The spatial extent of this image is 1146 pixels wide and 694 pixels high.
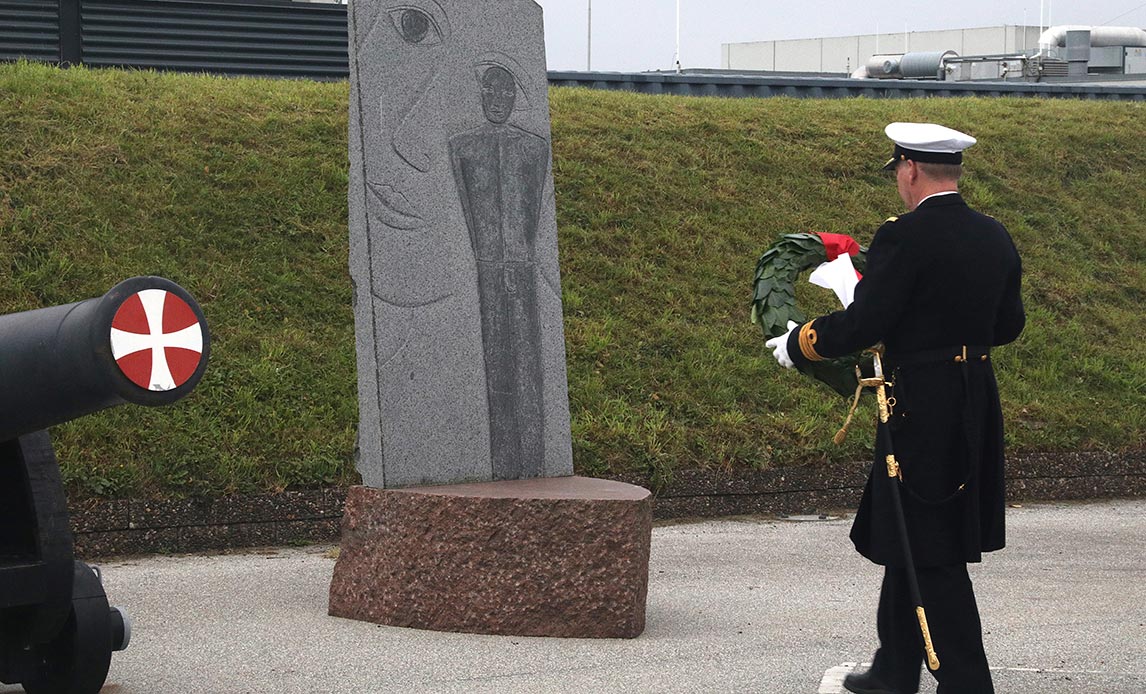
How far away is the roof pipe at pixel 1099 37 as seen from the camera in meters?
37.1

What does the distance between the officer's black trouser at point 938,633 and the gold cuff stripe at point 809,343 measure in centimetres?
72

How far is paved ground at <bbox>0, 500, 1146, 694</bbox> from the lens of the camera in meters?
5.12

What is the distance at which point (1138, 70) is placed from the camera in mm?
36438

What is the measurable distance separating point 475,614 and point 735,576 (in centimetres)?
172

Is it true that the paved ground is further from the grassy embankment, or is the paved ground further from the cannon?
the grassy embankment

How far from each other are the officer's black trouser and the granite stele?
1260 mm

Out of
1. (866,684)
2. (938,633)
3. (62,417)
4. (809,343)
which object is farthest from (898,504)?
(62,417)

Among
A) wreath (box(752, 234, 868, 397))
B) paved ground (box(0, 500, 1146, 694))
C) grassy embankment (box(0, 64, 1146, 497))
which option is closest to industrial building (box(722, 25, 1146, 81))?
grassy embankment (box(0, 64, 1146, 497))

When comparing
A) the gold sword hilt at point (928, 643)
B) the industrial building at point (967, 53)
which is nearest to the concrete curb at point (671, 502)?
the gold sword hilt at point (928, 643)

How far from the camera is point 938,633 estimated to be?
14.8 ft

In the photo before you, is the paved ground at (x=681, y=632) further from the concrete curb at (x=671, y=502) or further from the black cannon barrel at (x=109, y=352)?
the black cannon barrel at (x=109, y=352)

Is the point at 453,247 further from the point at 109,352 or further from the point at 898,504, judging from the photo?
the point at 109,352

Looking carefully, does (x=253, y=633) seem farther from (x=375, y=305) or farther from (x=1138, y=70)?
(x=1138, y=70)

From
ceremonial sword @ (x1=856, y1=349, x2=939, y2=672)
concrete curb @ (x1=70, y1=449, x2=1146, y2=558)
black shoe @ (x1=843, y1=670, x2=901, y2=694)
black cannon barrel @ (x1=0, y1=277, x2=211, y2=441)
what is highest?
black cannon barrel @ (x1=0, y1=277, x2=211, y2=441)
